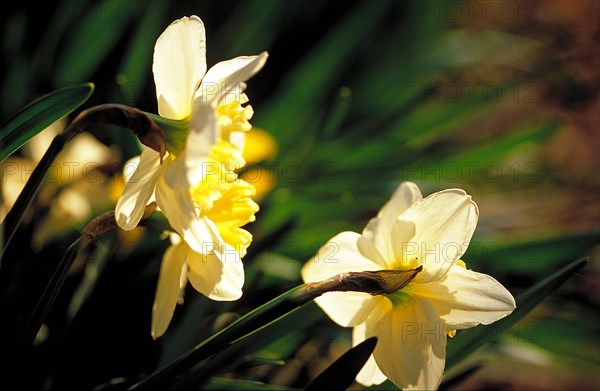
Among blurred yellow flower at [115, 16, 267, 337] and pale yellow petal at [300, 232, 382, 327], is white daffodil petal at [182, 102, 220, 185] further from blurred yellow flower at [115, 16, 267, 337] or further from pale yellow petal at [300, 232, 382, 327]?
pale yellow petal at [300, 232, 382, 327]

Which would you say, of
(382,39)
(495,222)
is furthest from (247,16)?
(495,222)

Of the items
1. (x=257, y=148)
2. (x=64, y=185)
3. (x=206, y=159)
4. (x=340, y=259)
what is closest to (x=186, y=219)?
(x=206, y=159)

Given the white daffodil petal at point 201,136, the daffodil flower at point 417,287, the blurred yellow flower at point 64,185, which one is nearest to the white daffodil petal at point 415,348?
the daffodil flower at point 417,287

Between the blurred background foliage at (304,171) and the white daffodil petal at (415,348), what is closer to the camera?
the white daffodil petal at (415,348)

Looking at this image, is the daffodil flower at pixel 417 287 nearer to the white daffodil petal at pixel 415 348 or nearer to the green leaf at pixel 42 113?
the white daffodil petal at pixel 415 348

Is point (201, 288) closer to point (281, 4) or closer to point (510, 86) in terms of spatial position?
point (510, 86)

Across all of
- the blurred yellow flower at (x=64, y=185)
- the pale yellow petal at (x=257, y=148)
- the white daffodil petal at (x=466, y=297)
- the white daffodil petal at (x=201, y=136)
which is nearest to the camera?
the white daffodil petal at (x=201, y=136)
